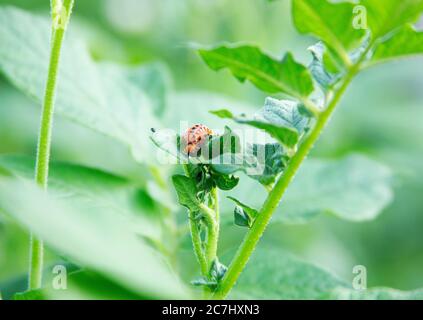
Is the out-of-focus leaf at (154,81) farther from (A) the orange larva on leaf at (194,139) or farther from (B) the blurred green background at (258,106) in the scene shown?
(B) the blurred green background at (258,106)

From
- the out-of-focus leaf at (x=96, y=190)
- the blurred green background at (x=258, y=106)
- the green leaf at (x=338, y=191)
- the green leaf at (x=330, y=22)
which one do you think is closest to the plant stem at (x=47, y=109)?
the out-of-focus leaf at (x=96, y=190)

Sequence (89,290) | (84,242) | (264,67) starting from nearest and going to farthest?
(84,242) < (89,290) < (264,67)

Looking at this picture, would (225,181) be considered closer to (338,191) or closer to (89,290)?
(89,290)

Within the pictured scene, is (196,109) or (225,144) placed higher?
(196,109)

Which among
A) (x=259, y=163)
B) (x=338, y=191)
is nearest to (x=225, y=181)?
(x=259, y=163)

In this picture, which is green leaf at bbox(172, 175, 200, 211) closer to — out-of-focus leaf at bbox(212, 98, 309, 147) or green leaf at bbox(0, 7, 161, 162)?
out-of-focus leaf at bbox(212, 98, 309, 147)

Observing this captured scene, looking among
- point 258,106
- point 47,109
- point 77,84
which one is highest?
point 258,106

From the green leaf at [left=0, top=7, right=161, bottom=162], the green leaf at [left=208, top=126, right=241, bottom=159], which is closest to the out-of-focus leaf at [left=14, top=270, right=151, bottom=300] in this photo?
→ the green leaf at [left=208, top=126, right=241, bottom=159]
